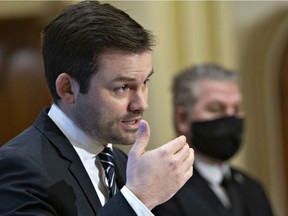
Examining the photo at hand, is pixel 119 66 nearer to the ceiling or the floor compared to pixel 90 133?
nearer to the ceiling

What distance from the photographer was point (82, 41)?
1347 mm

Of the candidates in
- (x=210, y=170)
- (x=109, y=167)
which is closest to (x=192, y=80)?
(x=210, y=170)

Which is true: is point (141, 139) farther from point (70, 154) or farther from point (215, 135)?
point (215, 135)

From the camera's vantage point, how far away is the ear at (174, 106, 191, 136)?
103 inches

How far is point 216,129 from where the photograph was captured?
2.62 meters

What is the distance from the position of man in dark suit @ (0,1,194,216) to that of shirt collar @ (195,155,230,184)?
1.11 metres

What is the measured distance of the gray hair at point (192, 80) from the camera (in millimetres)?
2656

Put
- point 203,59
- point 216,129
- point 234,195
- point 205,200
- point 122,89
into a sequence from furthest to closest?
1. point 203,59
2. point 216,129
3. point 234,195
4. point 205,200
5. point 122,89

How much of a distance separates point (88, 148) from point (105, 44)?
230mm

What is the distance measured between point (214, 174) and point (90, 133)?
1.19m

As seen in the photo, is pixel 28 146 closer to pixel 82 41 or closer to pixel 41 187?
pixel 41 187

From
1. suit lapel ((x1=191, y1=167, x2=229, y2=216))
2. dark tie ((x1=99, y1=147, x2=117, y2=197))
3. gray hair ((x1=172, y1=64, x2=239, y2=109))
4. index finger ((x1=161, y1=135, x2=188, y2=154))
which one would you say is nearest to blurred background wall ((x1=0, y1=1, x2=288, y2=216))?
gray hair ((x1=172, y1=64, x2=239, y2=109))

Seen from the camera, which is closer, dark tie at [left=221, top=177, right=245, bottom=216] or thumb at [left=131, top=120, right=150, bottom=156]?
thumb at [left=131, top=120, right=150, bottom=156]

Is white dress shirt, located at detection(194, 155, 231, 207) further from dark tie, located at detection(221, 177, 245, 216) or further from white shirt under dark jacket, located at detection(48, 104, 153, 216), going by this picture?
white shirt under dark jacket, located at detection(48, 104, 153, 216)
